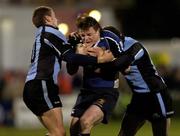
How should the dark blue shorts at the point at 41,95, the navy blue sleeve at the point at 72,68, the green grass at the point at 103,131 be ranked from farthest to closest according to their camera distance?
the green grass at the point at 103,131 < the navy blue sleeve at the point at 72,68 < the dark blue shorts at the point at 41,95

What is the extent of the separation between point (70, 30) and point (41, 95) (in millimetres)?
11641

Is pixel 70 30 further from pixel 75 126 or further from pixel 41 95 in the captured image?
pixel 41 95

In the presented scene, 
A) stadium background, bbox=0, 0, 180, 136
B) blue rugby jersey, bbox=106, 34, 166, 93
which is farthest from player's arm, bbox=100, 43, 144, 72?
stadium background, bbox=0, 0, 180, 136

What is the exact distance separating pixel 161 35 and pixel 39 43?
49037 mm

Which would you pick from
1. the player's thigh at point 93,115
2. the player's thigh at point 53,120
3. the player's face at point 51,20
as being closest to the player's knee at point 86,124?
the player's thigh at point 93,115

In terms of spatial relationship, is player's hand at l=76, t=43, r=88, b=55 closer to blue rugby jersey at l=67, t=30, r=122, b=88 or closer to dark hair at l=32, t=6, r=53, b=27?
blue rugby jersey at l=67, t=30, r=122, b=88

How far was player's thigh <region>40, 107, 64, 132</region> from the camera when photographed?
41.5 feet

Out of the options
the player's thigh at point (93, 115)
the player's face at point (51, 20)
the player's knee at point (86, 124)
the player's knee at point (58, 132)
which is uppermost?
the player's face at point (51, 20)

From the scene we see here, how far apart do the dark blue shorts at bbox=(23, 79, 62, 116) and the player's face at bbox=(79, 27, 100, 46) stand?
2.43 feet

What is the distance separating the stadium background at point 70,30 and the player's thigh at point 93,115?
16.9ft

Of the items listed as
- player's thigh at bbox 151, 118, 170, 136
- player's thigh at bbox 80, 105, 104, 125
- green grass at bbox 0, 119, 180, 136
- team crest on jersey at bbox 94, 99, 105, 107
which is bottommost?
green grass at bbox 0, 119, 180, 136

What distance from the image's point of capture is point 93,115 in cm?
1281

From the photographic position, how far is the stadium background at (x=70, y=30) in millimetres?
26641

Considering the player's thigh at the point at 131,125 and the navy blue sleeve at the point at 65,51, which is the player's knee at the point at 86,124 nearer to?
the navy blue sleeve at the point at 65,51
